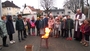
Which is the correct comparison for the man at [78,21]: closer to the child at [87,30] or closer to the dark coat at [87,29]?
the child at [87,30]

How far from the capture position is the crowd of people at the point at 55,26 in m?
11.0

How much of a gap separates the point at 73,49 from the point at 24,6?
9565 centimetres

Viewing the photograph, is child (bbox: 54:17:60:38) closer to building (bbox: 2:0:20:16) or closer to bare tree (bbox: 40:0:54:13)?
bare tree (bbox: 40:0:54:13)

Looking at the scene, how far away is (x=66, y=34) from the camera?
14680 millimetres

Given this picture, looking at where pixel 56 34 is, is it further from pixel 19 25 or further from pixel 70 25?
pixel 19 25

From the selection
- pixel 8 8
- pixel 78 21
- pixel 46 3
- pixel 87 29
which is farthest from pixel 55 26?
pixel 8 8

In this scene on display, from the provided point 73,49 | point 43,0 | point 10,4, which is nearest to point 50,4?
point 43,0

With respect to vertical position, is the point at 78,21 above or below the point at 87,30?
above

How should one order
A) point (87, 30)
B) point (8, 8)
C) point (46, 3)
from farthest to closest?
point (8, 8) → point (46, 3) → point (87, 30)

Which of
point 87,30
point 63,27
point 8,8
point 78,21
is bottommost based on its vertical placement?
point 63,27

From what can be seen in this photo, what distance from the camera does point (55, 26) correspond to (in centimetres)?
1498

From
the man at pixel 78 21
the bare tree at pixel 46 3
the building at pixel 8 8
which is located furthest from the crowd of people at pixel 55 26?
the building at pixel 8 8

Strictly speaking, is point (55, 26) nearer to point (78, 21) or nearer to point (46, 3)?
point (78, 21)

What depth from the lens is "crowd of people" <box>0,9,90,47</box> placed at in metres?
11.0
